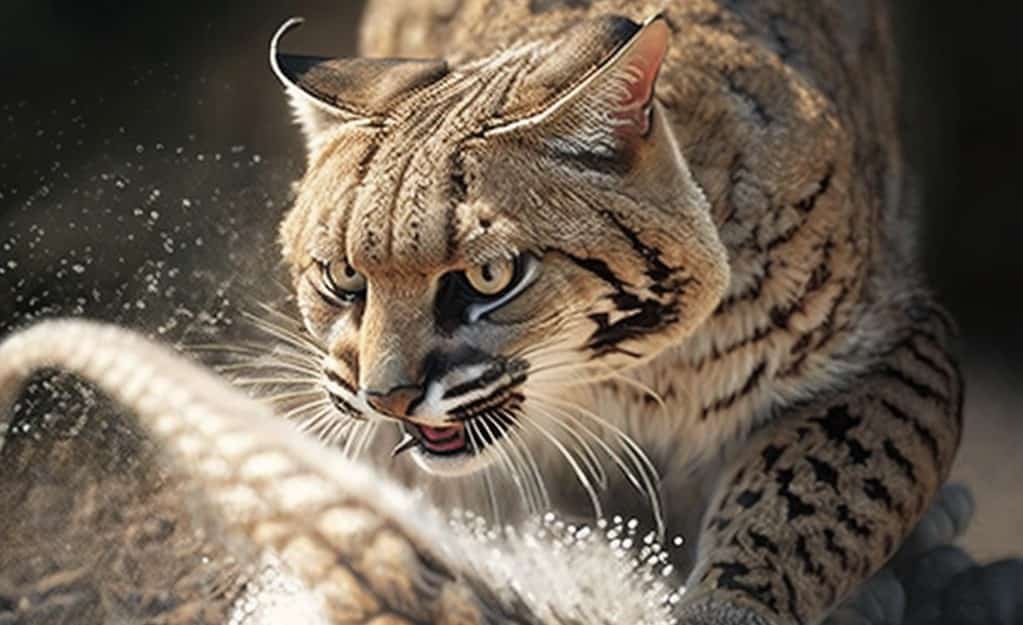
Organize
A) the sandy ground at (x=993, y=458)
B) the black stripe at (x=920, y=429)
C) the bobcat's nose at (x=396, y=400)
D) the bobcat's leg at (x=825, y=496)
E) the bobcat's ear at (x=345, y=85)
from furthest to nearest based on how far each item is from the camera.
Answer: the sandy ground at (x=993, y=458) → the black stripe at (x=920, y=429) → the bobcat's leg at (x=825, y=496) → the bobcat's ear at (x=345, y=85) → the bobcat's nose at (x=396, y=400)

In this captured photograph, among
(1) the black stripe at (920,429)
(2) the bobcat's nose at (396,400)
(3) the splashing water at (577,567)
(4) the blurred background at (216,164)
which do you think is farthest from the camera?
(4) the blurred background at (216,164)

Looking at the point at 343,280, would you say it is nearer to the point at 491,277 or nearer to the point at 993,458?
the point at 491,277

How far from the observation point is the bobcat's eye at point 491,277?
284 centimetres

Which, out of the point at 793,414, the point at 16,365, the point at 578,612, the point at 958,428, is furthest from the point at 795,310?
the point at 16,365

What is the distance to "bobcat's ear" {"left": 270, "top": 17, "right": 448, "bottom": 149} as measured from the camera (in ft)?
10.1

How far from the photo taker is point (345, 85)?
3.13 metres

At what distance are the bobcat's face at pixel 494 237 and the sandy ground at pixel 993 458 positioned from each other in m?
1.18

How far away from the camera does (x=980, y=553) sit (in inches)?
155

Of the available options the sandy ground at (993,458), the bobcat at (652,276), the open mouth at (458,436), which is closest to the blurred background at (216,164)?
the sandy ground at (993,458)

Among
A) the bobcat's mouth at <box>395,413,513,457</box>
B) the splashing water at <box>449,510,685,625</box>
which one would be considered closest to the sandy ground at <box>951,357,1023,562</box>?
the splashing water at <box>449,510,685,625</box>

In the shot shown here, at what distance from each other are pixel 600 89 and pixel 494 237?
0.25 metres

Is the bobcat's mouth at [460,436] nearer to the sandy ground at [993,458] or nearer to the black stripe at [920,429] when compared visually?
the black stripe at [920,429]

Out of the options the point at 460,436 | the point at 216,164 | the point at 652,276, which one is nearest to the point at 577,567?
the point at 460,436

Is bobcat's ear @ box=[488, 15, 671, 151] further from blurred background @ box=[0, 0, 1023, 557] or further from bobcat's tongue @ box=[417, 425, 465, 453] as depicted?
blurred background @ box=[0, 0, 1023, 557]
